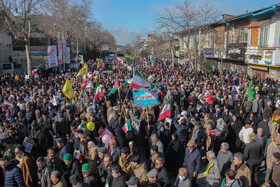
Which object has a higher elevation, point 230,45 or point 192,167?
point 230,45

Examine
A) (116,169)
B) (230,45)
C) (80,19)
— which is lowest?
(116,169)

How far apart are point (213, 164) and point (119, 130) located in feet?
9.29

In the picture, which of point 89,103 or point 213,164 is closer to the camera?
point 213,164

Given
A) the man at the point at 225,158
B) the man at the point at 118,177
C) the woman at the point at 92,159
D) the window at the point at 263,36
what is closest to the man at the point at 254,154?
the man at the point at 225,158

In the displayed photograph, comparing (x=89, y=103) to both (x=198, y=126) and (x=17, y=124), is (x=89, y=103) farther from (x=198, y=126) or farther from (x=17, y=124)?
(x=198, y=126)

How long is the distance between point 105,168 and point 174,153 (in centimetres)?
211

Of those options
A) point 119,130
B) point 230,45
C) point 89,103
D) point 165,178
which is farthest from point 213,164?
point 230,45

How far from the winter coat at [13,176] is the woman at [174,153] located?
3377mm

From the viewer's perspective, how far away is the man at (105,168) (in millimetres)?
4559

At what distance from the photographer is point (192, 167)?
16.5 feet

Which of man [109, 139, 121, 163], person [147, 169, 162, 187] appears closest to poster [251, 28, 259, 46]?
man [109, 139, 121, 163]

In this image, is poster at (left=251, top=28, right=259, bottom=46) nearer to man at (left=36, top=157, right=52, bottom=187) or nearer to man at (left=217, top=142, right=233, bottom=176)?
man at (left=217, top=142, right=233, bottom=176)

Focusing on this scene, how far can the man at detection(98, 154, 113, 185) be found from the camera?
15.0 ft

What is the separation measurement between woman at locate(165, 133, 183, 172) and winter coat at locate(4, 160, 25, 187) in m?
3.38
